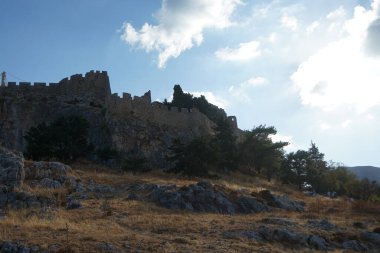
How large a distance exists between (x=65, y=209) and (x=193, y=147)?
57.0 feet

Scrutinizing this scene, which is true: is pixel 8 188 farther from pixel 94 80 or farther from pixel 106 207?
pixel 94 80

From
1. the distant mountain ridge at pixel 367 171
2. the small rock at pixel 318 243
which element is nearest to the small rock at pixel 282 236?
the small rock at pixel 318 243

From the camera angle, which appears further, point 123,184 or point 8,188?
point 123,184

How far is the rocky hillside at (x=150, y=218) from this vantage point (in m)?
16.2

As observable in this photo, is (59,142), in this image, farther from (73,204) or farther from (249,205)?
(249,205)

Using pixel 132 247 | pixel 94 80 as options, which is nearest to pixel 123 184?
pixel 132 247

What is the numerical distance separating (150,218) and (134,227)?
76.6 inches

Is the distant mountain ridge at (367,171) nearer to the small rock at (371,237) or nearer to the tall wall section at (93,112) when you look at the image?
the tall wall section at (93,112)

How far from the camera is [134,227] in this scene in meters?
19.0

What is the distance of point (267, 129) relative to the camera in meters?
51.6

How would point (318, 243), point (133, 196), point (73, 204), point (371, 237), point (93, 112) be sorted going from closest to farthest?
point (318, 243) → point (371, 237) → point (73, 204) → point (133, 196) → point (93, 112)

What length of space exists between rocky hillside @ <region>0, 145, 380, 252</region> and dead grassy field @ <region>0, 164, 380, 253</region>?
32 mm

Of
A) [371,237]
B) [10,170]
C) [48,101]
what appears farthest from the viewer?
[48,101]

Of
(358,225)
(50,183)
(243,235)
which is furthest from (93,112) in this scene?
(243,235)
